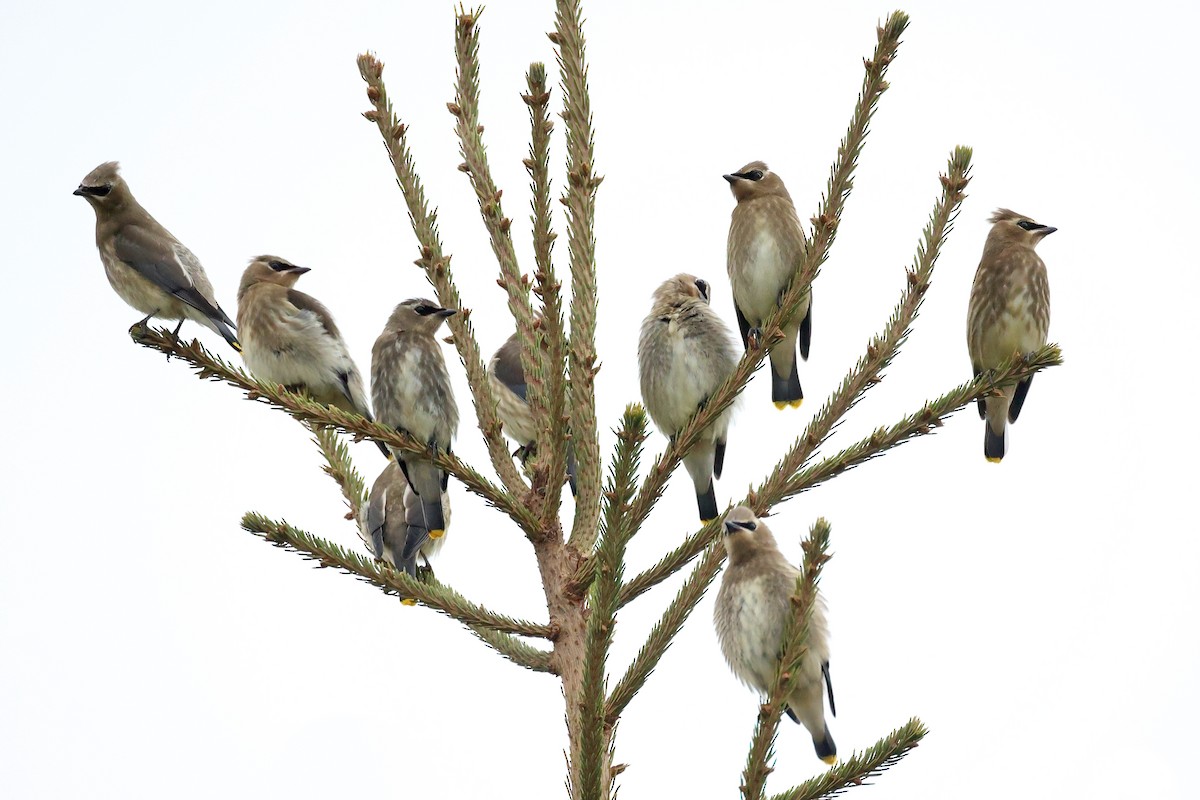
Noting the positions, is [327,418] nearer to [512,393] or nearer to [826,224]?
[826,224]

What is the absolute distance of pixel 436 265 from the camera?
3.41 metres

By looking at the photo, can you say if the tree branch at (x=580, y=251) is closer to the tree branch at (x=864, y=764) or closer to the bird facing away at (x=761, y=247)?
the tree branch at (x=864, y=764)

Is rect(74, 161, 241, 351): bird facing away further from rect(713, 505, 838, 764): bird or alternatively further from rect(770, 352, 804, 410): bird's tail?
rect(713, 505, 838, 764): bird

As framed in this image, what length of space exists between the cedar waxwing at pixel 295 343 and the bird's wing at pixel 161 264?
166 millimetres

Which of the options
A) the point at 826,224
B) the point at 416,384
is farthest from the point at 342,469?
the point at 826,224

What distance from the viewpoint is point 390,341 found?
4.64 meters

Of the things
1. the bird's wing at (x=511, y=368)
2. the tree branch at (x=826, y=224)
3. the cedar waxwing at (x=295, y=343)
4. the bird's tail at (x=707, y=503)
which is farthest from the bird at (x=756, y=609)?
the bird's wing at (x=511, y=368)

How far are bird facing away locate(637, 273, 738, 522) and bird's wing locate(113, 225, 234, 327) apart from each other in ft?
6.19

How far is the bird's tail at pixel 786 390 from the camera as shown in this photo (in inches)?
226

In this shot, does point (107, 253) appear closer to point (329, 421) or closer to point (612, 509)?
point (329, 421)

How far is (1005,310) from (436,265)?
8.71 feet

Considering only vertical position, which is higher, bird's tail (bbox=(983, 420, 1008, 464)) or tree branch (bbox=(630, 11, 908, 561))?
bird's tail (bbox=(983, 420, 1008, 464))

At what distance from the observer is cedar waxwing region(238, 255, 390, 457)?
509 cm

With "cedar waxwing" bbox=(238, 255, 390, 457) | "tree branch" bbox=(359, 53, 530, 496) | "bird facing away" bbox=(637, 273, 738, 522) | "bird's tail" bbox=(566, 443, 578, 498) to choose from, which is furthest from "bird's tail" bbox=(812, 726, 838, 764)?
"cedar waxwing" bbox=(238, 255, 390, 457)
